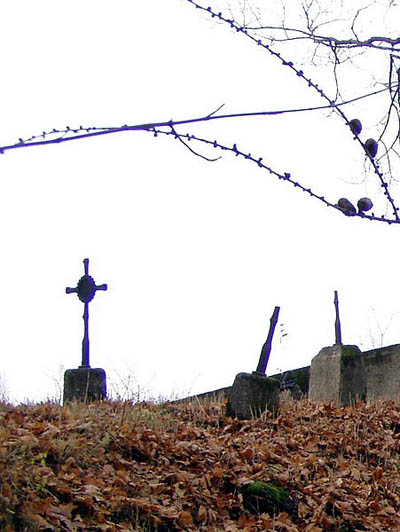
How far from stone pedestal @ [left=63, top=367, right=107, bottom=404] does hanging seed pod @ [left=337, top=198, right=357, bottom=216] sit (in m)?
6.47

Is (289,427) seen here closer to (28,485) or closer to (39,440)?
(39,440)

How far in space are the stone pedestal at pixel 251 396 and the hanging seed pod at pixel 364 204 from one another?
5.46m

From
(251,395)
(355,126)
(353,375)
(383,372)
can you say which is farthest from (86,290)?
(355,126)

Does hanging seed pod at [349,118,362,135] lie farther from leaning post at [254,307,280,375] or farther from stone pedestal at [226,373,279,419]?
leaning post at [254,307,280,375]

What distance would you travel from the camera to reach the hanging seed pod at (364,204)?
323 cm

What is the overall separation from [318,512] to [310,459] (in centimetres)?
106

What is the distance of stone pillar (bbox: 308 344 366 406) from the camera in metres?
9.97

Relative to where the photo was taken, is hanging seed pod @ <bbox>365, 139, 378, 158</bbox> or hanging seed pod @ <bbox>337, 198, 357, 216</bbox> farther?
hanging seed pod @ <bbox>365, 139, 378, 158</bbox>

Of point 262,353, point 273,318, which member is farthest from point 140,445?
point 273,318

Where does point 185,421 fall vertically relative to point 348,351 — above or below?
below

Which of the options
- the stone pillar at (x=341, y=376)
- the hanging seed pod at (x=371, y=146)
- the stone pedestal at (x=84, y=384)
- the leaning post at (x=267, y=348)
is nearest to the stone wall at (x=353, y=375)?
the stone pillar at (x=341, y=376)

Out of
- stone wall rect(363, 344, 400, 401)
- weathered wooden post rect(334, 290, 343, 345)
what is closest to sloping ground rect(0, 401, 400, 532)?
weathered wooden post rect(334, 290, 343, 345)

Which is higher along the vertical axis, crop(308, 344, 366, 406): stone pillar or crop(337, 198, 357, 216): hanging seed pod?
crop(308, 344, 366, 406): stone pillar

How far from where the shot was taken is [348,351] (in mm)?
10133
